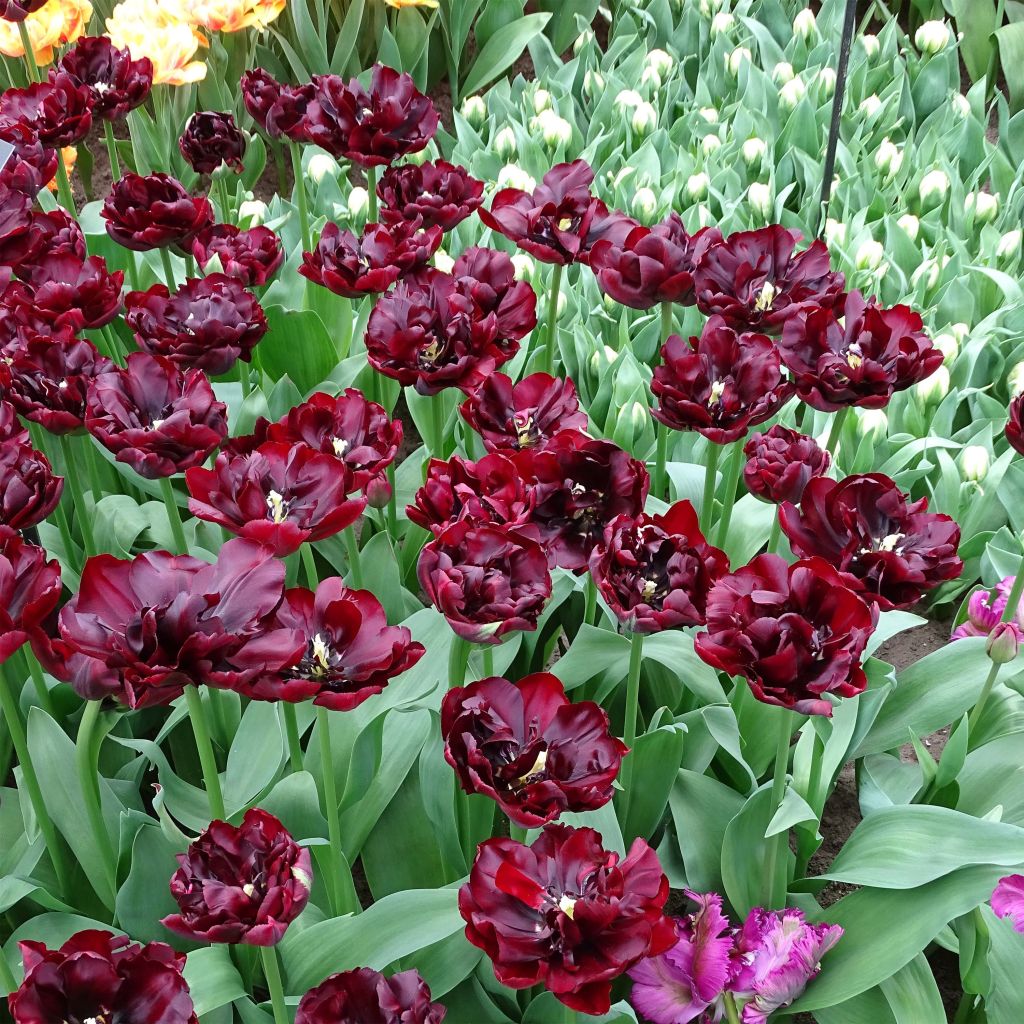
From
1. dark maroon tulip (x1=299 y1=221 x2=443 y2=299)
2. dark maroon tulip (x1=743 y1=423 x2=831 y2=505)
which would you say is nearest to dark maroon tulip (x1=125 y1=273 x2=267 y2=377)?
dark maroon tulip (x1=299 y1=221 x2=443 y2=299)

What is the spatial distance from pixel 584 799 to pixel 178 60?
2.31m

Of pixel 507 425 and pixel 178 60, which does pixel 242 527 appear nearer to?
pixel 507 425

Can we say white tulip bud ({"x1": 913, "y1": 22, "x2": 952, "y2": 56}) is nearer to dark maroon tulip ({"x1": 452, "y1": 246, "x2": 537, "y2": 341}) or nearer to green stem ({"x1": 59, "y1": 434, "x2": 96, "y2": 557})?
dark maroon tulip ({"x1": 452, "y1": 246, "x2": 537, "y2": 341})

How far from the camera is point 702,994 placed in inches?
48.9

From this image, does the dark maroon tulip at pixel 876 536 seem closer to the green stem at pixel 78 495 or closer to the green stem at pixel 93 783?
the green stem at pixel 93 783

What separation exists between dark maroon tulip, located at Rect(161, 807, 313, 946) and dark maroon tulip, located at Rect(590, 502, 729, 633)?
35 centimetres

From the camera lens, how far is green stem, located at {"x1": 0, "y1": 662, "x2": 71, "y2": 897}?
1.16m

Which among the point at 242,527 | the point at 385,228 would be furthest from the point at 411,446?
the point at 242,527

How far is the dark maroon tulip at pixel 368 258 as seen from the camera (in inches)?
61.0

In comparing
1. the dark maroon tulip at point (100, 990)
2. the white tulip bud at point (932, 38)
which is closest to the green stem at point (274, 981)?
the dark maroon tulip at point (100, 990)

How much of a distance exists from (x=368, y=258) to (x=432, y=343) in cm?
27

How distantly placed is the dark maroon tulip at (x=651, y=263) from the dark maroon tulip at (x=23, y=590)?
2.62 feet

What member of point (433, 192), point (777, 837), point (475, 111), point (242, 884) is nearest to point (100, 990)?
point (242, 884)

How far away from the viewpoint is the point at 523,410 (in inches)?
53.3
